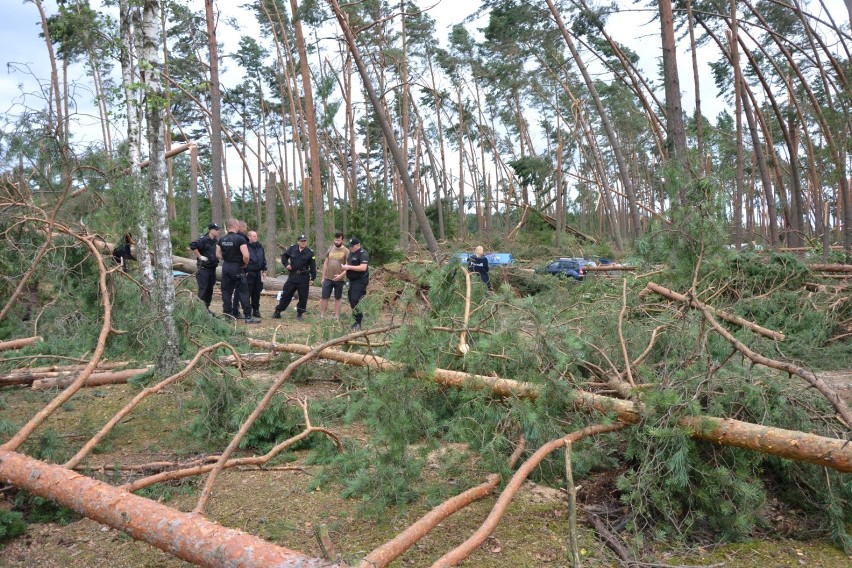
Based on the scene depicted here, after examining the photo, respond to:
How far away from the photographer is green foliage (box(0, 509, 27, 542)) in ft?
11.6

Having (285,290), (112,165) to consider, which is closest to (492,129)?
(285,290)

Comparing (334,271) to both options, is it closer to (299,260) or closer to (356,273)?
(356,273)

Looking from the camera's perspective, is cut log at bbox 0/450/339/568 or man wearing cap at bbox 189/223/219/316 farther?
man wearing cap at bbox 189/223/219/316

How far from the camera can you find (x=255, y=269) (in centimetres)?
1102

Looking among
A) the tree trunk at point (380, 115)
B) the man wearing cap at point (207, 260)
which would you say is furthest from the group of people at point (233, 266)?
the tree trunk at point (380, 115)

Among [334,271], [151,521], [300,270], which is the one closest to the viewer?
[151,521]

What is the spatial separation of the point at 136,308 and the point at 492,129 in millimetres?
34297

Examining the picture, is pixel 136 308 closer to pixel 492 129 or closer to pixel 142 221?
pixel 142 221

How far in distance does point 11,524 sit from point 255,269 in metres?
7.66

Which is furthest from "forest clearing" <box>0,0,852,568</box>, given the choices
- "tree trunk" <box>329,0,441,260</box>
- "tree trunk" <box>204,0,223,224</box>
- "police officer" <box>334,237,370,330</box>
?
"tree trunk" <box>204,0,223,224</box>

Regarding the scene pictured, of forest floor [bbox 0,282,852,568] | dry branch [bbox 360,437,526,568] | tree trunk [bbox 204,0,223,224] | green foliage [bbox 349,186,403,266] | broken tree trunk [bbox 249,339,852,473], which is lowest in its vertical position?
forest floor [bbox 0,282,852,568]

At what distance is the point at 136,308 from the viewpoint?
6078mm

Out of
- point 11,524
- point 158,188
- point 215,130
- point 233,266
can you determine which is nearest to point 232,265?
point 233,266

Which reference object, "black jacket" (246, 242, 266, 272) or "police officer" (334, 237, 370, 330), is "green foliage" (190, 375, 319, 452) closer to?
"police officer" (334, 237, 370, 330)
